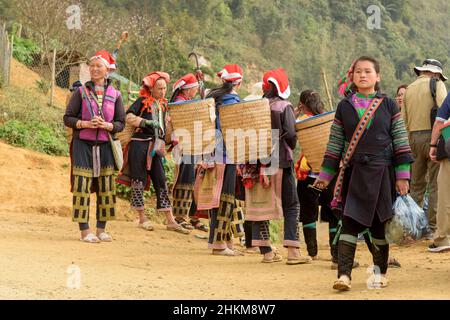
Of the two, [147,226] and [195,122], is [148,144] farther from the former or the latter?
[195,122]

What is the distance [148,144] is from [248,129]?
277cm

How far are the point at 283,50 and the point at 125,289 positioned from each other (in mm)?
37682

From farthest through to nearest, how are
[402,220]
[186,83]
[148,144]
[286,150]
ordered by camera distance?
[148,144]
[186,83]
[286,150]
[402,220]

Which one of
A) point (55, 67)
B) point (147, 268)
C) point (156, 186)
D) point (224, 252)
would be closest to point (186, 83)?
point (156, 186)

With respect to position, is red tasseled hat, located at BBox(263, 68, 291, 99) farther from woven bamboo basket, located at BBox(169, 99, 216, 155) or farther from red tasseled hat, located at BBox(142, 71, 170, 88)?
red tasseled hat, located at BBox(142, 71, 170, 88)

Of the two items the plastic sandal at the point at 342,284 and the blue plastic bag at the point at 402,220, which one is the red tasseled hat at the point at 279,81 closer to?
the blue plastic bag at the point at 402,220

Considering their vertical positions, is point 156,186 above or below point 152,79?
below

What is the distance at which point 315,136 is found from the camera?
318 inches


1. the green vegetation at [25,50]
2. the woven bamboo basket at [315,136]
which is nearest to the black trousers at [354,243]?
the woven bamboo basket at [315,136]

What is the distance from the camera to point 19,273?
6.91 m

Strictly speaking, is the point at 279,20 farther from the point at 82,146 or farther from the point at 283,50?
the point at 82,146

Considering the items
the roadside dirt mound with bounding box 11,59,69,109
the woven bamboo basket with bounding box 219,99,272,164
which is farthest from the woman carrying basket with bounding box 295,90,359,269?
the roadside dirt mound with bounding box 11,59,69,109
